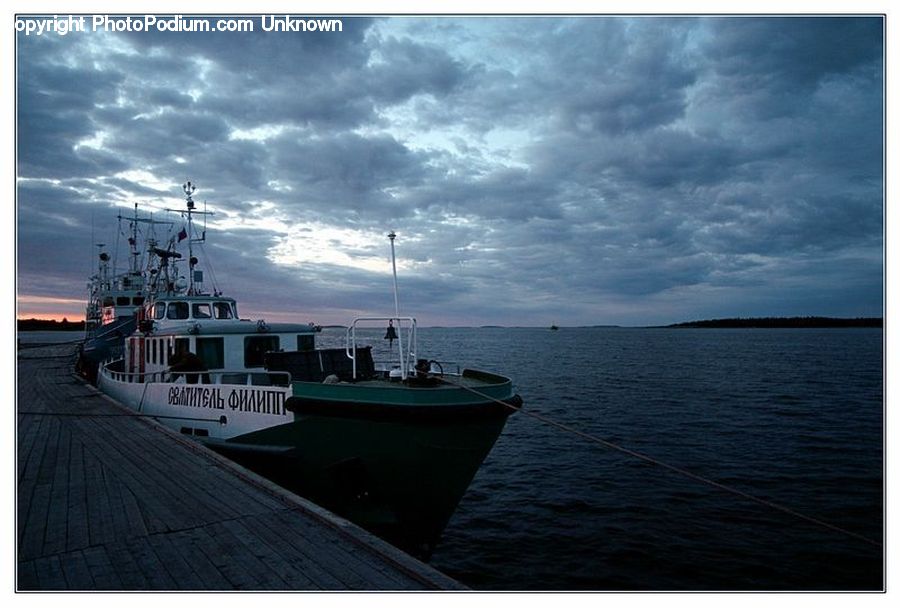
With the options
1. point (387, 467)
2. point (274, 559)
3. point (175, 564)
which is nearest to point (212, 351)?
point (387, 467)

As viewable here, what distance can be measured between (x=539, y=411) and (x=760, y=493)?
40.7 feet

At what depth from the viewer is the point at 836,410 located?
25.7 metres

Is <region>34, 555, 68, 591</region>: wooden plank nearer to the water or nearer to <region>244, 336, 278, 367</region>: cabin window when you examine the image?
the water

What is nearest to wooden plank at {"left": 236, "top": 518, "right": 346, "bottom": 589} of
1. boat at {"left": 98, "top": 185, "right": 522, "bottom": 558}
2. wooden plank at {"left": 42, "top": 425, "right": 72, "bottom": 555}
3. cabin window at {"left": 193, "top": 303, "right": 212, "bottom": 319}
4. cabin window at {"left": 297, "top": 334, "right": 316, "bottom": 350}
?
wooden plank at {"left": 42, "top": 425, "right": 72, "bottom": 555}

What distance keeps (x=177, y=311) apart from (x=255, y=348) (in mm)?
4521

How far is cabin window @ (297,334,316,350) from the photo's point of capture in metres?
15.1

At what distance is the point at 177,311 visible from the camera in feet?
55.6

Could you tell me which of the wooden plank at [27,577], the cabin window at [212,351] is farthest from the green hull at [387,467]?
the wooden plank at [27,577]

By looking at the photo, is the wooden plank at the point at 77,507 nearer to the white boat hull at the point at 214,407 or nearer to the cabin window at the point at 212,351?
the white boat hull at the point at 214,407

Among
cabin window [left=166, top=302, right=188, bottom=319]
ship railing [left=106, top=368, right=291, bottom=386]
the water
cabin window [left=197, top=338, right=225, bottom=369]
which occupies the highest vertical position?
cabin window [left=166, top=302, right=188, bottom=319]

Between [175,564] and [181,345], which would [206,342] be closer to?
[181,345]

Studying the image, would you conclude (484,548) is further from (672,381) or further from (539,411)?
(672,381)

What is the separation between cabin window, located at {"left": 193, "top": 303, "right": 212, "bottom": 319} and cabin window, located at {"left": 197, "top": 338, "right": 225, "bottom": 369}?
3.99 m
